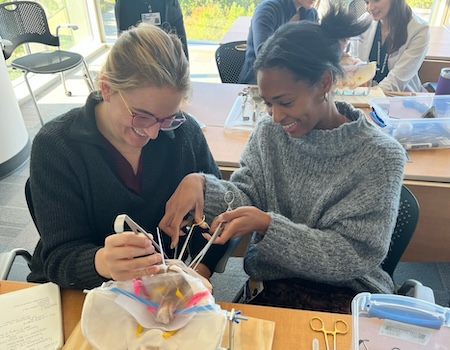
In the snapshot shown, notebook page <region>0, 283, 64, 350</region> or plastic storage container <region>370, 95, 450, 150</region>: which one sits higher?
notebook page <region>0, 283, 64, 350</region>

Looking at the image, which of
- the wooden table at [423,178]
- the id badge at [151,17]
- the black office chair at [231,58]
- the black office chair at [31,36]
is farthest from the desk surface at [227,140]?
the black office chair at [31,36]

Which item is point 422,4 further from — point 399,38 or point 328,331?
point 328,331

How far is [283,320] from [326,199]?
37cm

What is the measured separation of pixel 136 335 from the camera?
70cm

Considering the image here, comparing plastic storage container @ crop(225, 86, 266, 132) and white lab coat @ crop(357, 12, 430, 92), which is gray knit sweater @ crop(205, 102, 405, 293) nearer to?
plastic storage container @ crop(225, 86, 266, 132)

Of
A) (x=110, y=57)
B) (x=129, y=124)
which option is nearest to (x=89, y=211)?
(x=129, y=124)

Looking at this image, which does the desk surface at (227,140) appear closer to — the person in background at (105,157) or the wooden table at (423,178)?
the wooden table at (423,178)

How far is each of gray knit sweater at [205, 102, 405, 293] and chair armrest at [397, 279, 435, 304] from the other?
5 cm

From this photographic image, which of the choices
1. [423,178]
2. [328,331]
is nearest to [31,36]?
[423,178]

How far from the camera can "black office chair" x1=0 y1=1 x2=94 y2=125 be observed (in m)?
2.99

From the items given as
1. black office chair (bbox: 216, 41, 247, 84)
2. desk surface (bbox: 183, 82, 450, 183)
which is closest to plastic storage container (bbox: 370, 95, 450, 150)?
desk surface (bbox: 183, 82, 450, 183)

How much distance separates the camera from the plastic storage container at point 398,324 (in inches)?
29.9

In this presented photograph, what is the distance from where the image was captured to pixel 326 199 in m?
1.09

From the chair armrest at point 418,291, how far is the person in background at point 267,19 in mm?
1351
